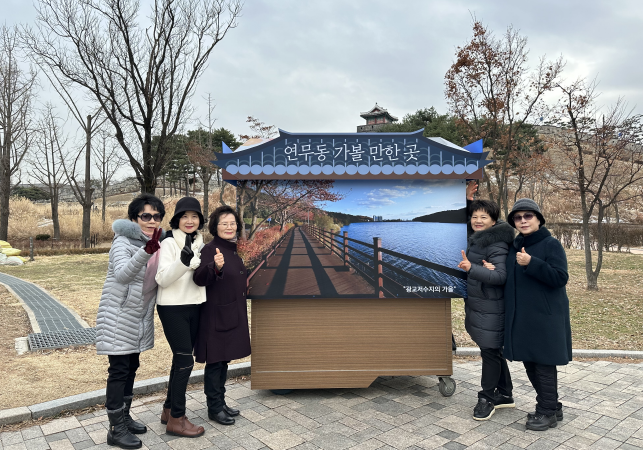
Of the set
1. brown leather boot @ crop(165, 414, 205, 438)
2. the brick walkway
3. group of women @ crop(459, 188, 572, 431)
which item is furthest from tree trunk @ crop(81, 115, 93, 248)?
group of women @ crop(459, 188, 572, 431)

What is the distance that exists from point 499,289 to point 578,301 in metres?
5.81

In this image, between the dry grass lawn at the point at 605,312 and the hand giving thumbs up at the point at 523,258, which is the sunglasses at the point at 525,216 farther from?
the dry grass lawn at the point at 605,312

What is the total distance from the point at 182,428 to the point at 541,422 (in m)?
2.50

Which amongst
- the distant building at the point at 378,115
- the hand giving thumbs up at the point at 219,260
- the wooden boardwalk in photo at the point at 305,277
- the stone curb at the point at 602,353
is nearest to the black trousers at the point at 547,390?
the wooden boardwalk in photo at the point at 305,277

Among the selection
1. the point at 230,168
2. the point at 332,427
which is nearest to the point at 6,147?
the point at 230,168

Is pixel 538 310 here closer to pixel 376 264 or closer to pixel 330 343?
pixel 376 264

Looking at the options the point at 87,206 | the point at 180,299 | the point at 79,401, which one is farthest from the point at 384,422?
the point at 87,206

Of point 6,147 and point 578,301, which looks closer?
point 578,301

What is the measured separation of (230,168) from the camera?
342cm

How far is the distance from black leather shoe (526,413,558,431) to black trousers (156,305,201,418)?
242 centimetres

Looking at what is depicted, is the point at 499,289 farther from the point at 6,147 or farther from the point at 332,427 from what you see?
the point at 6,147

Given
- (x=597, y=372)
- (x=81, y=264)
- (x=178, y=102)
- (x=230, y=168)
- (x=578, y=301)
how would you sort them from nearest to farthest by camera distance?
(x=230, y=168) → (x=597, y=372) → (x=578, y=301) → (x=178, y=102) → (x=81, y=264)

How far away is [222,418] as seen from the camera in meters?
3.13

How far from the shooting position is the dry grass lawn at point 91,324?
3.88m
